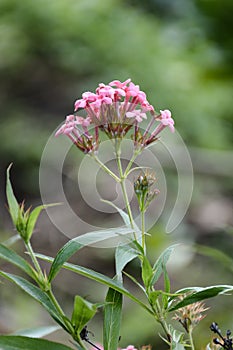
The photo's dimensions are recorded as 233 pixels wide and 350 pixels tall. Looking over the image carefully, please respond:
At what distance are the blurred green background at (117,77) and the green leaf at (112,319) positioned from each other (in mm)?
1443

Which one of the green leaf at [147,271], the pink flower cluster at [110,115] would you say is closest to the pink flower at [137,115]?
the pink flower cluster at [110,115]

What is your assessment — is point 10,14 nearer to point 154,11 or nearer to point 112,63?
point 112,63

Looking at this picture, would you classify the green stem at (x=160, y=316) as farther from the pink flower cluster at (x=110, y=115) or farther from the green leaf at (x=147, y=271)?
the pink flower cluster at (x=110, y=115)

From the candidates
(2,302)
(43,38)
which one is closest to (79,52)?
(43,38)

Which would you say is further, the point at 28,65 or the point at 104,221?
the point at 28,65

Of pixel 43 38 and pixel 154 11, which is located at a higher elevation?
pixel 154 11

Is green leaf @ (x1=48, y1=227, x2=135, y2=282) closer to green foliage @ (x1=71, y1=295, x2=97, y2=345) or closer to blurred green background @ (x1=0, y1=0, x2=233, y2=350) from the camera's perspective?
green foliage @ (x1=71, y1=295, x2=97, y2=345)

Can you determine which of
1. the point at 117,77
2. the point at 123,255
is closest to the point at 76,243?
the point at 123,255

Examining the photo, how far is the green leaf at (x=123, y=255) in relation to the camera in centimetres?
46

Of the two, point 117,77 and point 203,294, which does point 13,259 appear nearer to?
point 203,294

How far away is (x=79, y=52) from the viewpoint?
97.4 inches

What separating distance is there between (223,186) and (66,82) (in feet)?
2.63

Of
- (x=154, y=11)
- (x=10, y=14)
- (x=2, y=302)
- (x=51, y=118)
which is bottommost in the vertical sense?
(x=2, y=302)

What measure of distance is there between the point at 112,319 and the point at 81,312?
2.1 inches
